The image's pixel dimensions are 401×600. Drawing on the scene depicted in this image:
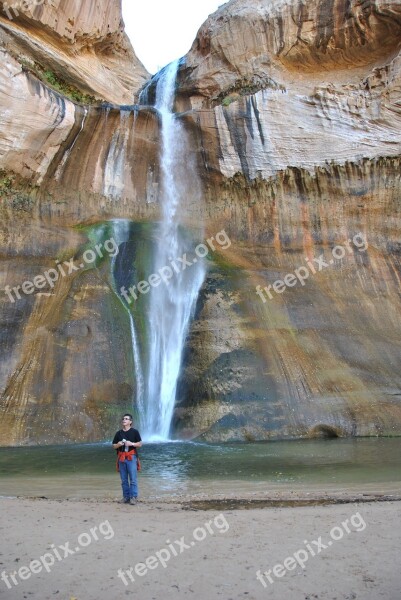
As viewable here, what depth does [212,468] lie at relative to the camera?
453 inches

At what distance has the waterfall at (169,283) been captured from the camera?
17719mm

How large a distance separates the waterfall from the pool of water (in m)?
2.49

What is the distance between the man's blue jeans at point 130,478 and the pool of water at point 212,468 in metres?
0.91

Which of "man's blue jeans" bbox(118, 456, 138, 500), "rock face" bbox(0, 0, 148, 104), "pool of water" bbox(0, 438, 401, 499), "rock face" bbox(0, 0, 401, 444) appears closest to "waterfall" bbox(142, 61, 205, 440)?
"rock face" bbox(0, 0, 401, 444)

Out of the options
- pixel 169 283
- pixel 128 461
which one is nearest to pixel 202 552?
pixel 128 461

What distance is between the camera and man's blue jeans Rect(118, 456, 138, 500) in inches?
316

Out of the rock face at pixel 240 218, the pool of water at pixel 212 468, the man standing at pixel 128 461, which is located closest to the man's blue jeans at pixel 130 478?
the man standing at pixel 128 461

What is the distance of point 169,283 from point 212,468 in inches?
429

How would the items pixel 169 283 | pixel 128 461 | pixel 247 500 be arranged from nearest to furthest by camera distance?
pixel 128 461 < pixel 247 500 < pixel 169 283

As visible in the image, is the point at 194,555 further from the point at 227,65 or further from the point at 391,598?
the point at 227,65

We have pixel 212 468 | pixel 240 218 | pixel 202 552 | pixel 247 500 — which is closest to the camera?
pixel 202 552

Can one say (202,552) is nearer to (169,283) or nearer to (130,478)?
(130,478)

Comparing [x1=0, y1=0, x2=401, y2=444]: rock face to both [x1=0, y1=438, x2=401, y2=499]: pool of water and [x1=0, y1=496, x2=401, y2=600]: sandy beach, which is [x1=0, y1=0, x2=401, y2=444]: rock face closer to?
[x1=0, y1=438, x2=401, y2=499]: pool of water

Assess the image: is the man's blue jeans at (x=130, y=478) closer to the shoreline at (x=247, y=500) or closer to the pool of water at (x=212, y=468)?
the shoreline at (x=247, y=500)
